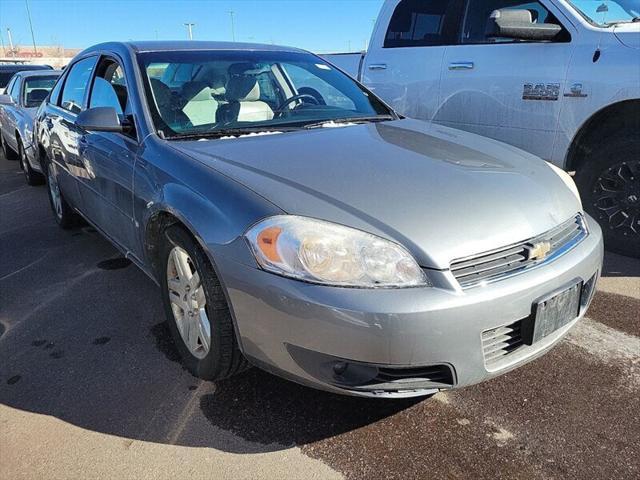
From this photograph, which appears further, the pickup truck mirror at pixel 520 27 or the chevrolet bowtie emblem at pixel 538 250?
the pickup truck mirror at pixel 520 27

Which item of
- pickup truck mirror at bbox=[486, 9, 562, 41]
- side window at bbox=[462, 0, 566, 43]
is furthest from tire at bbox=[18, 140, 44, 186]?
pickup truck mirror at bbox=[486, 9, 562, 41]

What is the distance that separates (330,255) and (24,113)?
6.69 m

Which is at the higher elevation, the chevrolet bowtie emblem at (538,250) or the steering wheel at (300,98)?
the steering wheel at (300,98)

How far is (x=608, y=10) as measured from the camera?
4.09 m

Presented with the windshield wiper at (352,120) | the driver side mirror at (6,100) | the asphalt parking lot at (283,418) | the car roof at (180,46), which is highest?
the car roof at (180,46)

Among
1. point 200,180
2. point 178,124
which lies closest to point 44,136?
point 178,124

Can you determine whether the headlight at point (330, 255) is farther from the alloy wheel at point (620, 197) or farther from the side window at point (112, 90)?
the alloy wheel at point (620, 197)

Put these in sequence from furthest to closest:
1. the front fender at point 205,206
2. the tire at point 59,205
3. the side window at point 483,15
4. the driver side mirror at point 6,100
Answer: the driver side mirror at point 6,100 → the tire at point 59,205 → the side window at point 483,15 → the front fender at point 205,206

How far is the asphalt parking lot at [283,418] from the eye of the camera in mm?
2027

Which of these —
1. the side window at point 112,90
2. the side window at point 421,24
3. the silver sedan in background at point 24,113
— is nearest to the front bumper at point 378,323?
the side window at point 112,90

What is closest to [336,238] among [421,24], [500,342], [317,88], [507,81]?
[500,342]

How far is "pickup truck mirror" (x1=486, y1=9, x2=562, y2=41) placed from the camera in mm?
3820

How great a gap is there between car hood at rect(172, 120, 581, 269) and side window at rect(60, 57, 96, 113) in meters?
1.85

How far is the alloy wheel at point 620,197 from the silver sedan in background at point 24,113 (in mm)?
5764
